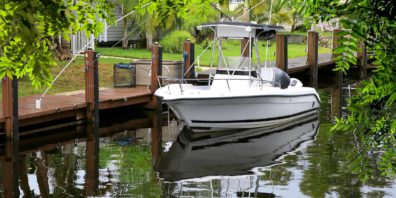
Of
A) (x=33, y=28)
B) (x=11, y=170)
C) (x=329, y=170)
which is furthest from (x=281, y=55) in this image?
(x=33, y=28)

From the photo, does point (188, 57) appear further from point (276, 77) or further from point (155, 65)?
point (276, 77)

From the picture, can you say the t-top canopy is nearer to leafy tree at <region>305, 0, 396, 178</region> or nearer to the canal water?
the canal water

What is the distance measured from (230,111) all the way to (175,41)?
1652 centimetres

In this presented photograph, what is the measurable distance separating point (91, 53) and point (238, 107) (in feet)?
14.4

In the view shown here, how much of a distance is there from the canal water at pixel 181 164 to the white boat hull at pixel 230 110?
11.1 inches

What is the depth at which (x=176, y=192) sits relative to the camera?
1265cm

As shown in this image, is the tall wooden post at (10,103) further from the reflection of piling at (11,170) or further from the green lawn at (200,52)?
the green lawn at (200,52)

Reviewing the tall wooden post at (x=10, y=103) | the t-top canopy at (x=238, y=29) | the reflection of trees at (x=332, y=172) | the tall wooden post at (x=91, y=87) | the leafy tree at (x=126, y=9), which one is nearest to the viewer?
the reflection of trees at (x=332, y=172)

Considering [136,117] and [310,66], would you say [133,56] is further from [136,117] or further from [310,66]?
[136,117]

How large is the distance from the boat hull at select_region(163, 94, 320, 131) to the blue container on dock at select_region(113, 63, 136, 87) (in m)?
4.46

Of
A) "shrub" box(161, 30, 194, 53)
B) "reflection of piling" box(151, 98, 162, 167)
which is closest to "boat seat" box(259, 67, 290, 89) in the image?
"reflection of piling" box(151, 98, 162, 167)

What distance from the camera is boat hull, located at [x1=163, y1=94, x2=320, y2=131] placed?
19.2m

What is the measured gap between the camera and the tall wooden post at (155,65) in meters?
21.6

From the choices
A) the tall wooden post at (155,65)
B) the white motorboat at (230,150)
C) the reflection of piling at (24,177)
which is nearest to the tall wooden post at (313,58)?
the white motorboat at (230,150)
